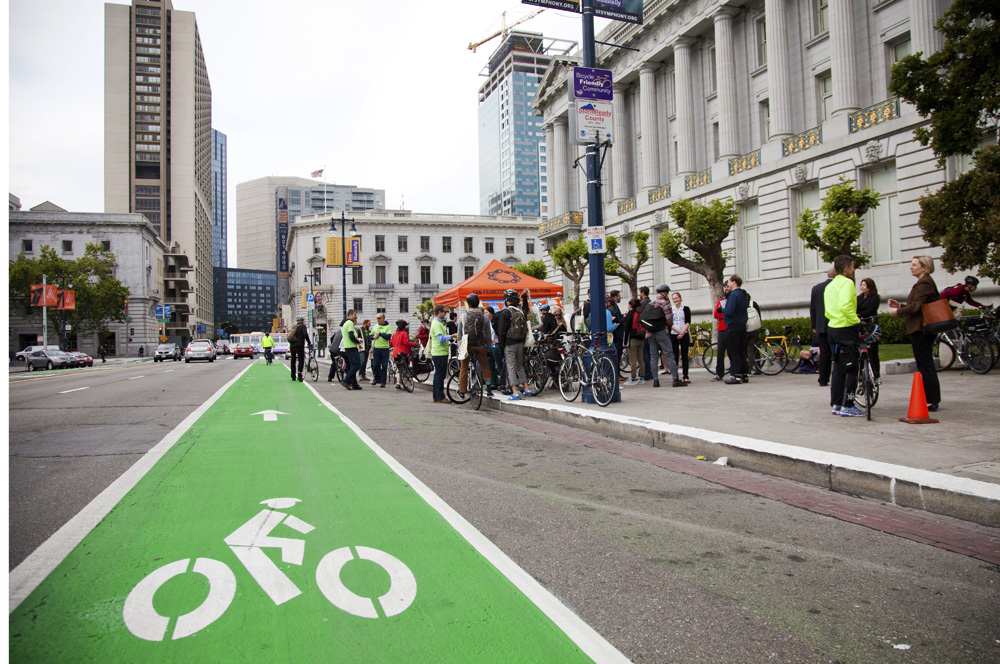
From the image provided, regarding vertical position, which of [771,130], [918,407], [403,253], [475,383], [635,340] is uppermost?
[403,253]

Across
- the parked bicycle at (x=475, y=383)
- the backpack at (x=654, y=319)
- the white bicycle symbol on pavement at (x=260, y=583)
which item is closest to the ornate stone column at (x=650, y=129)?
the backpack at (x=654, y=319)

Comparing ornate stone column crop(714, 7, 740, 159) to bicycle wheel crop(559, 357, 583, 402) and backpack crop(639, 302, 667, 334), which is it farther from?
bicycle wheel crop(559, 357, 583, 402)

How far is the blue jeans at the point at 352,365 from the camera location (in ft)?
56.1

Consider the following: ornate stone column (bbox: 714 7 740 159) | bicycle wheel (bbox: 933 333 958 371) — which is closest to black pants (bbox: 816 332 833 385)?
bicycle wheel (bbox: 933 333 958 371)

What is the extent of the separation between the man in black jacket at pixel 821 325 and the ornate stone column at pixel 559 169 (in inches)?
1700

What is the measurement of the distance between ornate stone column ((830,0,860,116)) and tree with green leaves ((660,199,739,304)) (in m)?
7.72

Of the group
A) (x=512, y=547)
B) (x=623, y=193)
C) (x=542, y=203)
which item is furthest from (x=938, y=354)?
(x=542, y=203)

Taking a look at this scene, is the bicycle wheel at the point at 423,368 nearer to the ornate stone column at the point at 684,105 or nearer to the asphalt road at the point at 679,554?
the asphalt road at the point at 679,554

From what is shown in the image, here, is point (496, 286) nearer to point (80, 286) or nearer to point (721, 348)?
point (721, 348)

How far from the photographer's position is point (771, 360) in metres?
14.8

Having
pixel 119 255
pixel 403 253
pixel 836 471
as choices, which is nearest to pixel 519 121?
pixel 403 253

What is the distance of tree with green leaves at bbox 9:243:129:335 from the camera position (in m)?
46.3

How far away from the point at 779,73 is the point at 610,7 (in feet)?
81.7

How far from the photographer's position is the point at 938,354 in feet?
46.2
